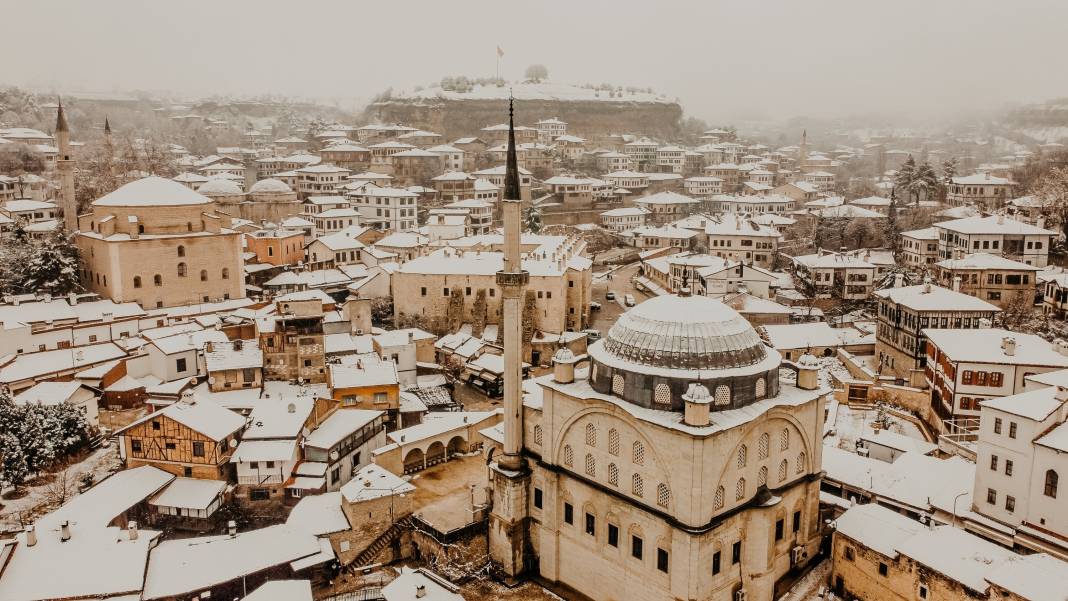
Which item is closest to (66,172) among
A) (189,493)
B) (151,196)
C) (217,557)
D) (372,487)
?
(151,196)

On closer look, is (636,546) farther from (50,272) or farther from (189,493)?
(50,272)

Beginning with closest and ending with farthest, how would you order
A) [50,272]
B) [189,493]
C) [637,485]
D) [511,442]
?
[637,485]
[511,442]
[189,493]
[50,272]

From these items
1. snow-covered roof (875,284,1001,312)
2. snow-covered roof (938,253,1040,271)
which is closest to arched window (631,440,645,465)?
snow-covered roof (875,284,1001,312)

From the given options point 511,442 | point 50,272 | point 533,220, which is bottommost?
point 511,442

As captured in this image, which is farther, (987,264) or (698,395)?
(987,264)

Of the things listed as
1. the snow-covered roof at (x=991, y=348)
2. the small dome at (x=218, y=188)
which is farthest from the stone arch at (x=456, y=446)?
the small dome at (x=218, y=188)

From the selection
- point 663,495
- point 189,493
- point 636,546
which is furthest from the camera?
point 189,493

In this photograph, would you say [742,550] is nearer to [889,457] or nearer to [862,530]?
[862,530]
